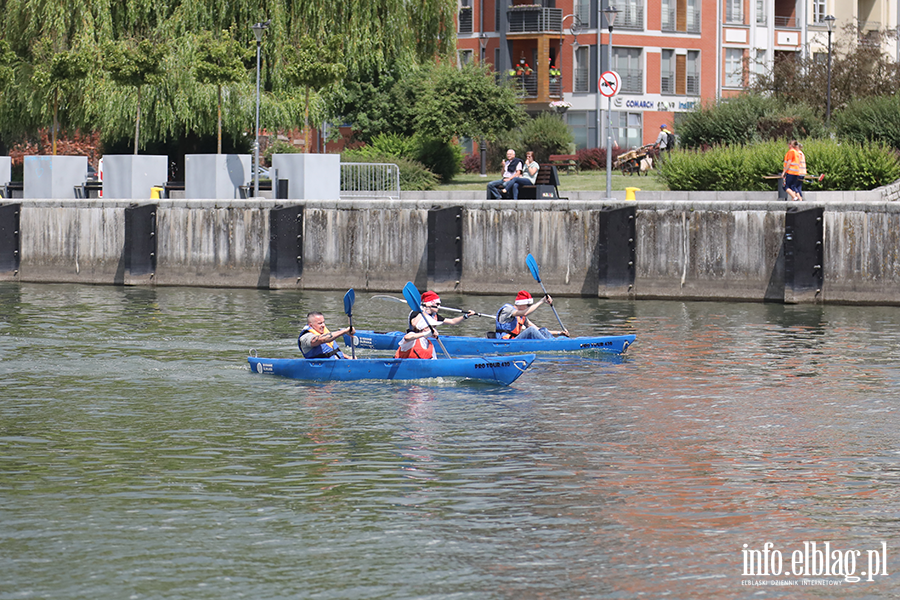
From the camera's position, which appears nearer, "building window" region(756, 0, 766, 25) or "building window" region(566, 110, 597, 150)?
"building window" region(566, 110, 597, 150)

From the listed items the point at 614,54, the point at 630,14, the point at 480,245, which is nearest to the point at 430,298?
the point at 480,245

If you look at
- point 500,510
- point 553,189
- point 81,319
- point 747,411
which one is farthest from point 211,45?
point 500,510

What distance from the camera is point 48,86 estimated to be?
128ft

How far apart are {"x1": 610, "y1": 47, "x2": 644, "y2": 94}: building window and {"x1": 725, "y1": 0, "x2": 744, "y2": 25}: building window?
6930mm

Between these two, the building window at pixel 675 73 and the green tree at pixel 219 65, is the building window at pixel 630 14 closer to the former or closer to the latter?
the building window at pixel 675 73

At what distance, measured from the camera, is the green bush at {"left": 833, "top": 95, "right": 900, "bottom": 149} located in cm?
3927

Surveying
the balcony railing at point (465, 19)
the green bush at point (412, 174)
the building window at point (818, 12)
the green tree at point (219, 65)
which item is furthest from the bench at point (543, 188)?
the building window at point (818, 12)

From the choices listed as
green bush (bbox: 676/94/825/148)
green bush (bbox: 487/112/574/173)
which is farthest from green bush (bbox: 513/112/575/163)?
green bush (bbox: 676/94/825/148)

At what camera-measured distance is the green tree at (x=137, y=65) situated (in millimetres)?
35969

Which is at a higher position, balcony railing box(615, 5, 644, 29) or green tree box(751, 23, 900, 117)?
balcony railing box(615, 5, 644, 29)

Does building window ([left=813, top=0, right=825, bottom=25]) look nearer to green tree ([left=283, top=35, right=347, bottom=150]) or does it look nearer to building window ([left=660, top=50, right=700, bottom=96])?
building window ([left=660, top=50, right=700, bottom=96])

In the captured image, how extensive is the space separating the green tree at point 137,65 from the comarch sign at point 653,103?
1464 inches

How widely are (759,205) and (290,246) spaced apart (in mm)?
10690

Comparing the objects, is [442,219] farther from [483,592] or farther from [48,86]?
[483,592]
